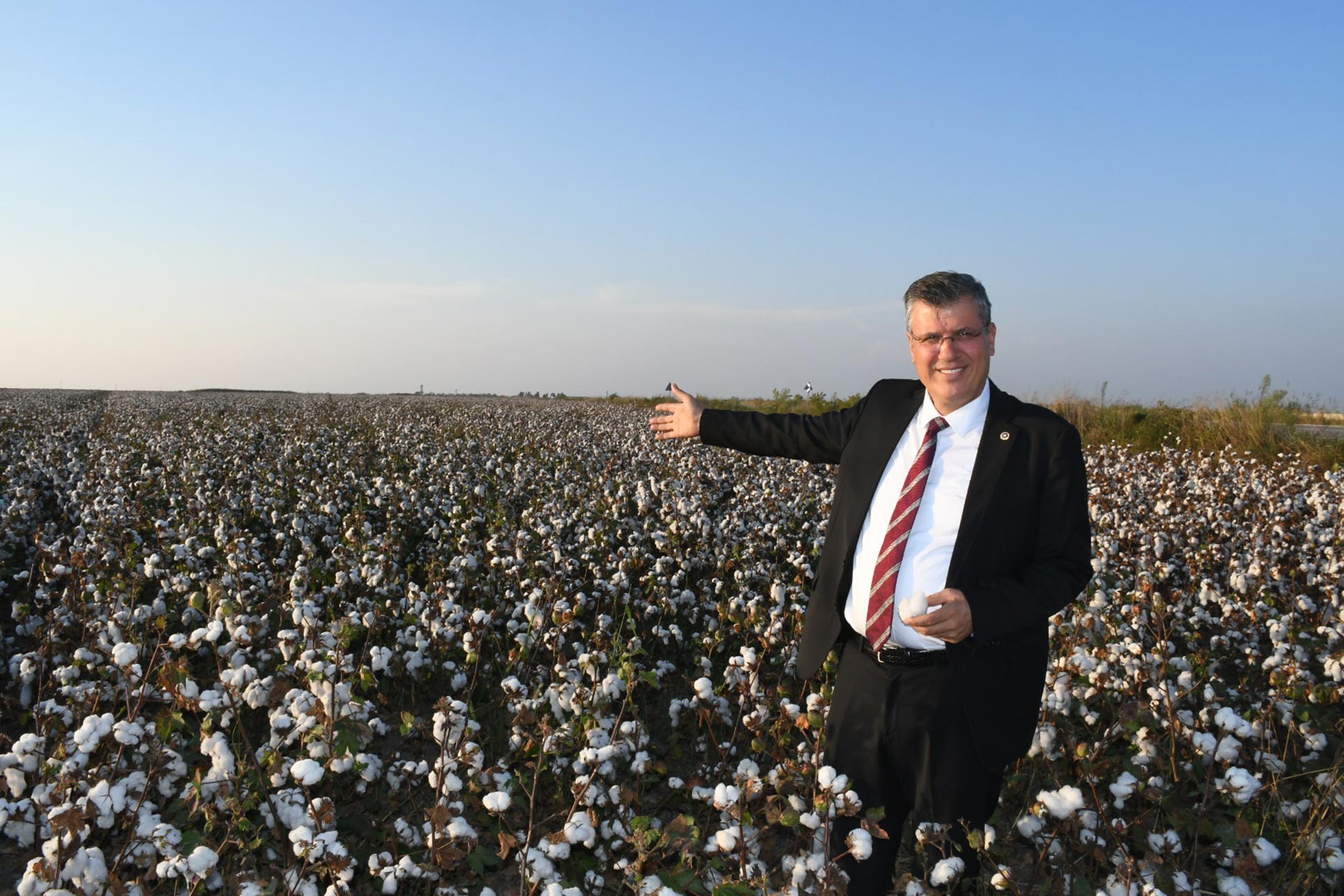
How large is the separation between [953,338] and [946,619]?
2.97ft

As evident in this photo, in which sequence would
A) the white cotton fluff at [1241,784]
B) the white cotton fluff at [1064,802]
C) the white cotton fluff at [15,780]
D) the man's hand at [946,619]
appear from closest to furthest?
the man's hand at [946,619]
the white cotton fluff at [1064,802]
the white cotton fluff at [1241,784]
the white cotton fluff at [15,780]

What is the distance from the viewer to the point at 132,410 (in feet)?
93.9

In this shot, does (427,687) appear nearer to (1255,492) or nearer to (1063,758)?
(1063,758)

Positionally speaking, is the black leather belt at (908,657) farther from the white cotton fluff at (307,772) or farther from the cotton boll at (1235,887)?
the white cotton fluff at (307,772)

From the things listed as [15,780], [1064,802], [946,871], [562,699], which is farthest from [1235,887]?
[15,780]

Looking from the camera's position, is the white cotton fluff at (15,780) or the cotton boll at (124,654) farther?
the cotton boll at (124,654)

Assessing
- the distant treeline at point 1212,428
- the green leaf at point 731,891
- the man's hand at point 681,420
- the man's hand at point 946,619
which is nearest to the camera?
the green leaf at point 731,891

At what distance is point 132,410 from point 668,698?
98.4 feet

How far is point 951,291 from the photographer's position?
261cm

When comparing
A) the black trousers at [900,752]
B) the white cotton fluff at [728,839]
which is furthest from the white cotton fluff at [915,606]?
the white cotton fluff at [728,839]

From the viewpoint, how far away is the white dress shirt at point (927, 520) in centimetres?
272

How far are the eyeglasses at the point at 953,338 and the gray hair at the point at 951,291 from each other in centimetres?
4

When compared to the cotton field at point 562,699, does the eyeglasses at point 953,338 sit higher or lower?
higher

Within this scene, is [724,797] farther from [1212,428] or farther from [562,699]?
[1212,428]
